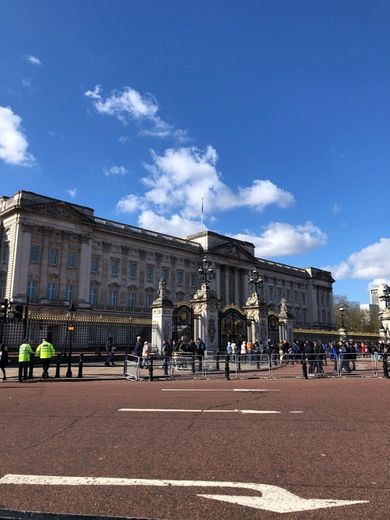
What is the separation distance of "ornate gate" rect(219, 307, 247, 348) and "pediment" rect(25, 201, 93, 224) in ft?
117

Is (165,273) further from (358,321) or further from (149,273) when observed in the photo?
(358,321)

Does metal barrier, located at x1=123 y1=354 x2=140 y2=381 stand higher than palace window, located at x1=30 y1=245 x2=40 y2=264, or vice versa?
palace window, located at x1=30 y1=245 x2=40 y2=264

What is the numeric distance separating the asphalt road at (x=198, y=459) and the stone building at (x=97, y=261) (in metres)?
32.0

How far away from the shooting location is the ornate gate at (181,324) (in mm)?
29500

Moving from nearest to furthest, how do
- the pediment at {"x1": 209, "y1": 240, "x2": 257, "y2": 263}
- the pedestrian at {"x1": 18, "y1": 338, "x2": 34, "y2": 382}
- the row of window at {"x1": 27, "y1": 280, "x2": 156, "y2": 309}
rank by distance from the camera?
the pedestrian at {"x1": 18, "y1": 338, "x2": 34, "y2": 382} → the row of window at {"x1": 27, "y1": 280, "x2": 156, "y2": 309} → the pediment at {"x1": 209, "y1": 240, "x2": 257, "y2": 263}

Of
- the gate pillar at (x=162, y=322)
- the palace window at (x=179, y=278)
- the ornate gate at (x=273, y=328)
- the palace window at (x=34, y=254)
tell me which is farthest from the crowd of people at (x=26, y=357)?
the palace window at (x=179, y=278)

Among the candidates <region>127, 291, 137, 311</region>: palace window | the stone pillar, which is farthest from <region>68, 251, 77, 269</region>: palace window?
the stone pillar

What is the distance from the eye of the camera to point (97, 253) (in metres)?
66.4

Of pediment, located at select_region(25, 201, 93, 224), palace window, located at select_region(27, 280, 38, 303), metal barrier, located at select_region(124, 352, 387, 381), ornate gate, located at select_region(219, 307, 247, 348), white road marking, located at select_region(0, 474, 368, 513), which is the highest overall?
pediment, located at select_region(25, 201, 93, 224)

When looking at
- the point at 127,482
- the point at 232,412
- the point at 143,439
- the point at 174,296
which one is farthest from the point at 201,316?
the point at 174,296

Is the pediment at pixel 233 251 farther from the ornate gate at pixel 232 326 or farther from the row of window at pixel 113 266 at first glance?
the ornate gate at pixel 232 326

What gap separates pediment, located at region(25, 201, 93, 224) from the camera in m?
57.7

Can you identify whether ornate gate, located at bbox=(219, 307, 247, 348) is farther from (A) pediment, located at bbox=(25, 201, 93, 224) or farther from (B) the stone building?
(A) pediment, located at bbox=(25, 201, 93, 224)

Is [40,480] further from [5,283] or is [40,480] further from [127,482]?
[5,283]
